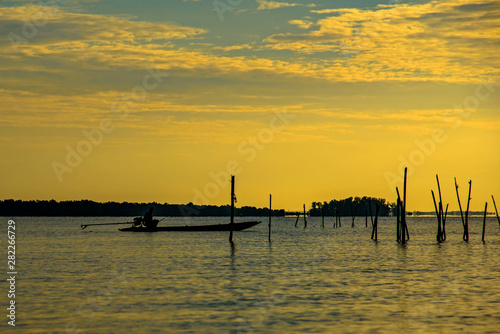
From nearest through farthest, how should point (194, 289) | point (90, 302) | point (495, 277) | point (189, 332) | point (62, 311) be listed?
point (189, 332), point (62, 311), point (90, 302), point (194, 289), point (495, 277)

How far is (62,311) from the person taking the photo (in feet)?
81.1

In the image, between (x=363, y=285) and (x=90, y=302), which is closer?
(x=90, y=302)

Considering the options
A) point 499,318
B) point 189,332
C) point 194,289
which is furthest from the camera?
point 194,289

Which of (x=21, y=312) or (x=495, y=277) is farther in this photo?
(x=495, y=277)

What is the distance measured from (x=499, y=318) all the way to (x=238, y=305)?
10122 millimetres

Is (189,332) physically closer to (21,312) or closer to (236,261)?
(21,312)

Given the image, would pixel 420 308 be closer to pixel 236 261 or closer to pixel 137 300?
pixel 137 300

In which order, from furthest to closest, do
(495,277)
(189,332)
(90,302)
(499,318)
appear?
(495,277) → (90,302) → (499,318) → (189,332)

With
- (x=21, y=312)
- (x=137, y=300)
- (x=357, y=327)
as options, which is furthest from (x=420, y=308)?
(x=21, y=312)

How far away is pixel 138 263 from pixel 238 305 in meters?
21.5

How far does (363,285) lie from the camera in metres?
32.5

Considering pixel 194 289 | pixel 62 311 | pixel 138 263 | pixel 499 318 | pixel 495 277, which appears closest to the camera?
pixel 499 318

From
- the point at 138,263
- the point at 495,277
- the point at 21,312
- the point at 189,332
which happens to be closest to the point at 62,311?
the point at 21,312

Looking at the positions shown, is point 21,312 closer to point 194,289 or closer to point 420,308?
point 194,289
